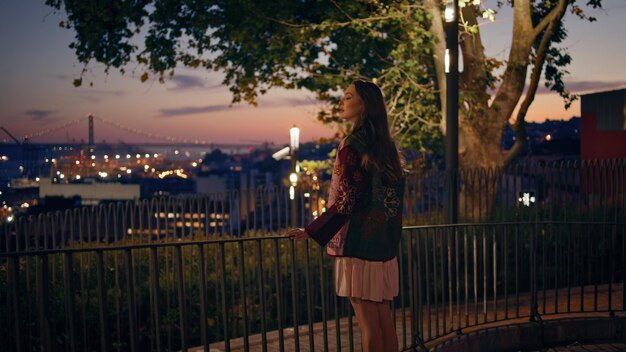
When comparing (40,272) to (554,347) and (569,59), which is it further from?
(569,59)

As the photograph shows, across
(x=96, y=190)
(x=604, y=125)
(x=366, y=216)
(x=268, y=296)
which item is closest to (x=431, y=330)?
(x=268, y=296)

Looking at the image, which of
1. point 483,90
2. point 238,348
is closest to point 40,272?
point 238,348

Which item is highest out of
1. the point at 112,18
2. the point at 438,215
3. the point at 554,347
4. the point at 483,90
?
the point at 112,18

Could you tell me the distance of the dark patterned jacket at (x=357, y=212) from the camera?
4.86 metres

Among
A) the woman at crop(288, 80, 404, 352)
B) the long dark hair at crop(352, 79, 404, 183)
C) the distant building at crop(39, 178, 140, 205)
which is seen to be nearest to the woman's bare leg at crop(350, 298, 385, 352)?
the woman at crop(288, 80, 404, 352)

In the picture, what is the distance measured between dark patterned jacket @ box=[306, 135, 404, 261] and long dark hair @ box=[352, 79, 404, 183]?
4 centimetres

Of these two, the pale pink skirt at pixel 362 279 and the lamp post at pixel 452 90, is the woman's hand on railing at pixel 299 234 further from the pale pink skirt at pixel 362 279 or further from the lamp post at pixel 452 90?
the lamp post at pixel 452 90

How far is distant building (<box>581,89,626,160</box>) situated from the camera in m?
33.7

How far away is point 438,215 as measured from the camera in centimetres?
1275

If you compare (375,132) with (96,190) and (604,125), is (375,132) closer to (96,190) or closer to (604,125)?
(604,125)

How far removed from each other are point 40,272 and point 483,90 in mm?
12863

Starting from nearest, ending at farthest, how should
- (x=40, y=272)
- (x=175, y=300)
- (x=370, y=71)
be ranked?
(x=40, y=272)
(x=175, y=300)
(x=370, y=71)

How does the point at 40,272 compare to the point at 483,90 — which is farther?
the point at 483,90

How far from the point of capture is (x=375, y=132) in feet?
16.0
